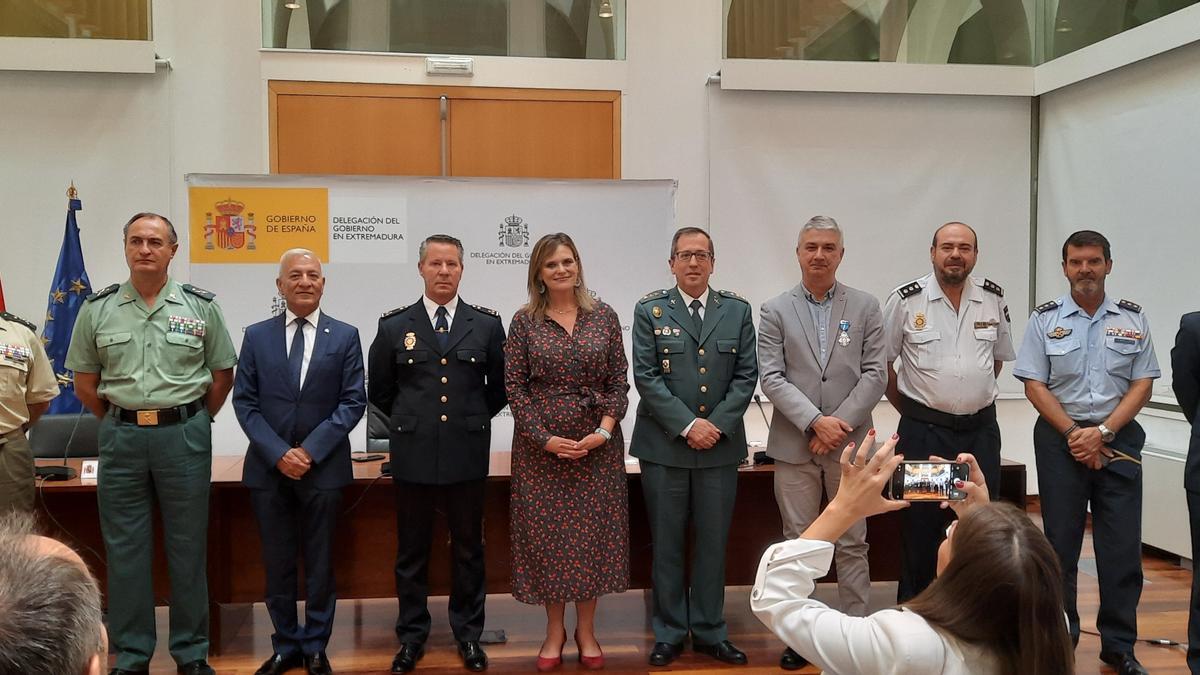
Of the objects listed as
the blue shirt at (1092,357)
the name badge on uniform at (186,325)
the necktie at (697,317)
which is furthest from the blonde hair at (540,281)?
the blue shirt at (1092,357)

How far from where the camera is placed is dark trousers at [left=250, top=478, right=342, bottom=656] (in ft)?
10.7

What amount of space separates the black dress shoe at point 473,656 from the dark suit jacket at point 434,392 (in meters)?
0.64

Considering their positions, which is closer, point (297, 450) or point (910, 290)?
point (297, 450)

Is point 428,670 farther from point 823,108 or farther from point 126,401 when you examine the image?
point 823,108

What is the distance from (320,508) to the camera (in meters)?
3.28

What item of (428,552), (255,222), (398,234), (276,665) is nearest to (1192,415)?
(428,552)

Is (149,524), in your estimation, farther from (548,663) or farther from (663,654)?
(663,654)

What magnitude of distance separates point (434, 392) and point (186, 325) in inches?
36.6

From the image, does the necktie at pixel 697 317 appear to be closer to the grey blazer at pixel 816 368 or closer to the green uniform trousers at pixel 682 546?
the grey blazer at pixel 816 368

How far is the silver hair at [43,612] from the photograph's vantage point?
2.77 ft

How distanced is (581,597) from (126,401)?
5.84 ft

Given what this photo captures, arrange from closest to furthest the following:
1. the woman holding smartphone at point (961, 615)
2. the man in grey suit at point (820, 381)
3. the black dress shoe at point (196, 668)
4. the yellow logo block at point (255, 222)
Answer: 1. the woman holding smartphone at point (961, 615)
2. the black dress shoe at point (196, 668)
3. the man in grey suit at point (820, 381)
4. the yellow logo block at point (255, 222)

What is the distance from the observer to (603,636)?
146 inches

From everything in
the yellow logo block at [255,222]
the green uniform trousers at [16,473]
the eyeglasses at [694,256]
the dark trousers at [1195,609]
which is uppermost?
the yellow logo block at [255,222]
